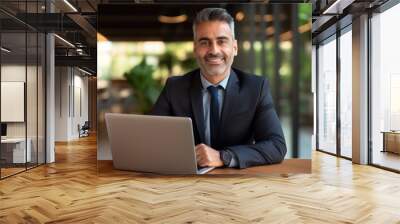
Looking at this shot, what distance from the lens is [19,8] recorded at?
6.52 metres

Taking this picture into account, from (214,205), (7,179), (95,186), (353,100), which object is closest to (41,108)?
(7,179)

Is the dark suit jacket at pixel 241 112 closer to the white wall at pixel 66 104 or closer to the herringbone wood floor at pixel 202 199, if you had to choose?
the herringbone wood floor at pixel 202 199

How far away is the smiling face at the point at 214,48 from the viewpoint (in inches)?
60.5

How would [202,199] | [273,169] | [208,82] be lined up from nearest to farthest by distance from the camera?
[273,169] < [208,82] < [202,199]

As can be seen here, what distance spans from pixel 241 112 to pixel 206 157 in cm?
46

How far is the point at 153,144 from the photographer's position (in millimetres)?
1160

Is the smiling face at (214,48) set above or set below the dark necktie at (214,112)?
above

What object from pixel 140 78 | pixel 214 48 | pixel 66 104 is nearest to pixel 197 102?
pixel 214 48

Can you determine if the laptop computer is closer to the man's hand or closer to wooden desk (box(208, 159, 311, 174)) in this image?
the man's hand

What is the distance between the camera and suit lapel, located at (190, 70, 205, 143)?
154 cm

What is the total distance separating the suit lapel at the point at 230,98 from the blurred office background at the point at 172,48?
7.16ft

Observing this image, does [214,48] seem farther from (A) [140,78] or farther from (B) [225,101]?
(A) [140,78]

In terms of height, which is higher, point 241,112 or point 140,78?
point 140,78

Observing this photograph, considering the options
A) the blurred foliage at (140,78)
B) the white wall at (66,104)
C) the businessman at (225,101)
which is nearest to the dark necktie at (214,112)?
the businessman at (225,101)
